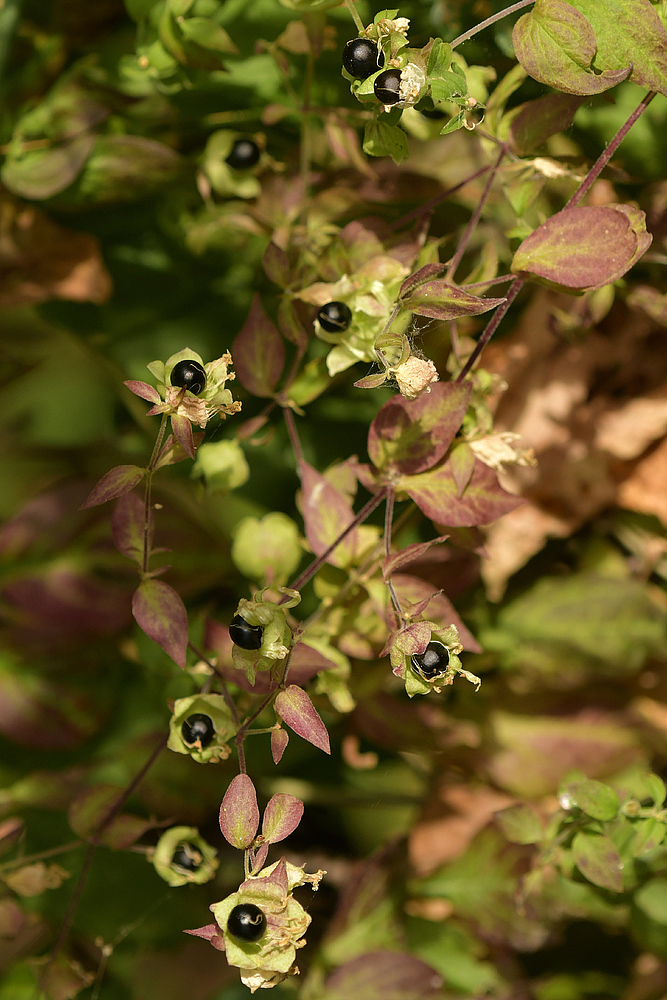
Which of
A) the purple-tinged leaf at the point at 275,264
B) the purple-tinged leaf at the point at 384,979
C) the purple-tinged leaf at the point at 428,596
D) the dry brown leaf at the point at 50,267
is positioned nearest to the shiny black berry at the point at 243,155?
the purple-tinged leaf at the point at 275,264

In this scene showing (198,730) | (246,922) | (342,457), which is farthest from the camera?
(342,457)

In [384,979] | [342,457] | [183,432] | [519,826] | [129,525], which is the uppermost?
[183,432]

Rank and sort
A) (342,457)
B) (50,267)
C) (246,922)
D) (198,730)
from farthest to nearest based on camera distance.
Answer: (50,267) < (342,457) < (198,730) < (246,922)

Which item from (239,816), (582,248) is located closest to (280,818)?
(239,816)

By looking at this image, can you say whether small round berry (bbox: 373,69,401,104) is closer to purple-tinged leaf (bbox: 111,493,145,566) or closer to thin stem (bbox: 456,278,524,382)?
thin stem (bbox: 456,278,524,382)

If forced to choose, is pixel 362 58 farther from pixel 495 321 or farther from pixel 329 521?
pixel 329 521

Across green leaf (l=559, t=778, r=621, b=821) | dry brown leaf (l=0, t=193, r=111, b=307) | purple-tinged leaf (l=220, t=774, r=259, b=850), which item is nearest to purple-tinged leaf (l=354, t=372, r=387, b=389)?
purple-tinged leaf (l=220, t=774, r=259, b=850)

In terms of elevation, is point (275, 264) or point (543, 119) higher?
point (543, 119)
